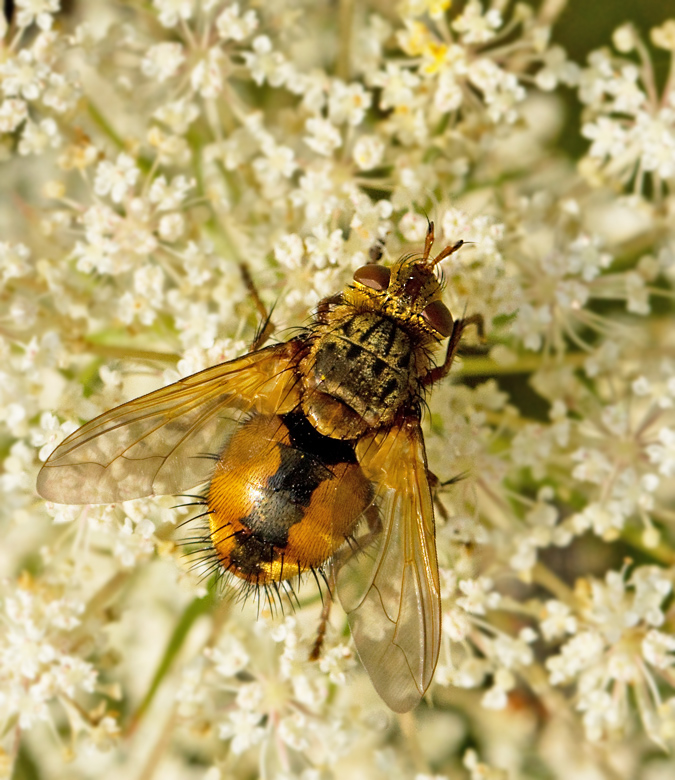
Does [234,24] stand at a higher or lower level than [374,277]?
higher

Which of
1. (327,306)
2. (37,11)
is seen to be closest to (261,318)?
(327,306)

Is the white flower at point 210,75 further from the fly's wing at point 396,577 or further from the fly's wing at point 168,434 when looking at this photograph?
the fly's wing at point 396,577

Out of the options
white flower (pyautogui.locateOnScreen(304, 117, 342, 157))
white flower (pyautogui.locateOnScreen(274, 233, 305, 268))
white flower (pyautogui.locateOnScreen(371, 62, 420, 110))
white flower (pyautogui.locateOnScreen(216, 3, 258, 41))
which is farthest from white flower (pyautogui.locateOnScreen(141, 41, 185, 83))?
white flower (pyautogui.locateOnScreen(274, 233, 305, 268))

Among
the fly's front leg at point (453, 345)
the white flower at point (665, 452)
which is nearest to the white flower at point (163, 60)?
the fly's front leg at point (453, 345)

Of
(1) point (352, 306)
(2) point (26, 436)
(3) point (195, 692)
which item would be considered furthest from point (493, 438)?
(2) point (26, 436)

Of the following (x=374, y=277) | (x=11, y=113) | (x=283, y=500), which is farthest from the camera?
(x=11, y=113)

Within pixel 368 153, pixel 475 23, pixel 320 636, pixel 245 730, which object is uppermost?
pixel 475 23

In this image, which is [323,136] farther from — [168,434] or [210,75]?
[168,434]
